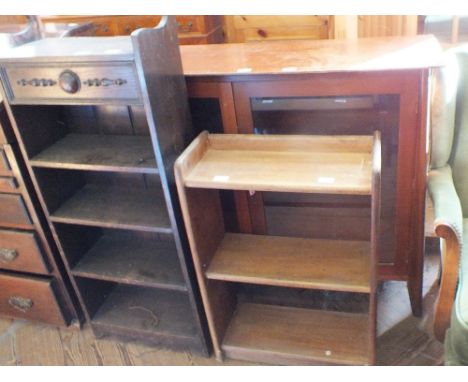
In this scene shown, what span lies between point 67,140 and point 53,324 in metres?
0.72

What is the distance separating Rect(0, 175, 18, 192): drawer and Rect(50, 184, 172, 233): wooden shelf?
145 mm

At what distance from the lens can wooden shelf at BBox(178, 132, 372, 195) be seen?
123 centimetres

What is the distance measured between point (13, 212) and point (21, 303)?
1.36 ft

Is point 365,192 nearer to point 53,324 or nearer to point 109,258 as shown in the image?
point 109,258

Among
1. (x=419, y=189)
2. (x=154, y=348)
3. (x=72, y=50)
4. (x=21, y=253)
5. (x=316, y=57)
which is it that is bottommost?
(x=154, y=348)

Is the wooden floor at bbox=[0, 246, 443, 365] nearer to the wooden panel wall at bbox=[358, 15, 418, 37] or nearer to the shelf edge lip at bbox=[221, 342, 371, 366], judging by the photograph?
the shelf edge lip at bbox=[221, 342, 371, 366]

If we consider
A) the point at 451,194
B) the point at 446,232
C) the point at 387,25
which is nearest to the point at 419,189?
the point at 451,194

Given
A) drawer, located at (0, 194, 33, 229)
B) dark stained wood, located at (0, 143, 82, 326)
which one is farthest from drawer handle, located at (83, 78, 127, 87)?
drawer, located at (0, 194, 33, 229)

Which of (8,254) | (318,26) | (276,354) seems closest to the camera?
(276,354)

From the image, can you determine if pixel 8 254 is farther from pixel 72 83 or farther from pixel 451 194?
pixel 451 194

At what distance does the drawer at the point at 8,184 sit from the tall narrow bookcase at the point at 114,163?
0.08 meters

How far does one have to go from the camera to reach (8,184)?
153 centimetres

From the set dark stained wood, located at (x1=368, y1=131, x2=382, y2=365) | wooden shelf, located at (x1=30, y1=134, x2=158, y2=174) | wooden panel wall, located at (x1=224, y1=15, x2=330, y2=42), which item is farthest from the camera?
wooden panel wall, located at (x1=224, y1=15, x2=330, y2=42)
